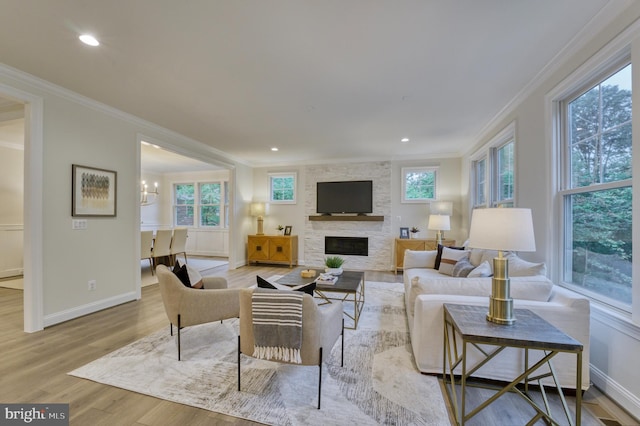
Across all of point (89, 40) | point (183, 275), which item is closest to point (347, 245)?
point (183, 275)

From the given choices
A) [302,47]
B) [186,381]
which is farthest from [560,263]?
[186,381]

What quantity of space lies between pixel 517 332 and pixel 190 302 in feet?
7.84

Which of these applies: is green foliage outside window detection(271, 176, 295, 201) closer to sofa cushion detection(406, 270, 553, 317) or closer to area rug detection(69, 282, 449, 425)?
area rug detection(69, 282, 449, 425)

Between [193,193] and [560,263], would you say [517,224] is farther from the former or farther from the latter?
[193,193]

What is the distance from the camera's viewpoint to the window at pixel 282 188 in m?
7.09

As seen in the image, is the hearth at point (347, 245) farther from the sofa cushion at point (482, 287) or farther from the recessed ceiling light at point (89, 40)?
the recessed ceiling light at point (89, 40)

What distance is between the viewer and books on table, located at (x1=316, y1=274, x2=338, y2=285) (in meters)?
3.12

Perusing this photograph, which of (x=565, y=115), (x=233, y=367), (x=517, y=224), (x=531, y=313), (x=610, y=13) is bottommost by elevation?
(x=233, y=367)

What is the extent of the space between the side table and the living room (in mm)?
646

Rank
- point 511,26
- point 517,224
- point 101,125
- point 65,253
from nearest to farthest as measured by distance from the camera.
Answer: point 517,224 < point 511,26 < point 65,253 < point 101,125

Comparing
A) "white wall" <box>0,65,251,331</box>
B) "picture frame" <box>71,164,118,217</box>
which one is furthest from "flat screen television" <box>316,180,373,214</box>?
"picture frame" <box>71,164,118,217</box>

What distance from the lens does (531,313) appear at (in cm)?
185

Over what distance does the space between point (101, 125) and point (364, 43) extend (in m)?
3.44

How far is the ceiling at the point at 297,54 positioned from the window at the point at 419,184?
7.52 feet
